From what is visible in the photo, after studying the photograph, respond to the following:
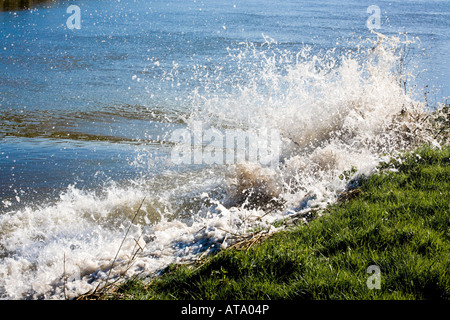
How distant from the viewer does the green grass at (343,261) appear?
2.87 m

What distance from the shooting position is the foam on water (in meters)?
4.36

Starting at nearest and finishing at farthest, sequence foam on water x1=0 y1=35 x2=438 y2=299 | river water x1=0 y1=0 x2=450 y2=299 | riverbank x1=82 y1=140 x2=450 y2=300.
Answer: riverbank x1=82 y1=140 x2=450 y2=300
foam on water x1=0 y1=35 x2=438 y2=299
river water x1=0 y1=0 x2=450 y2=299

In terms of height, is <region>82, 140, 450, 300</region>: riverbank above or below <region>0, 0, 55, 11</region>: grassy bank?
below

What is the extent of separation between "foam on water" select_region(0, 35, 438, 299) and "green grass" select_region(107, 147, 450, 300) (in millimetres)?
546

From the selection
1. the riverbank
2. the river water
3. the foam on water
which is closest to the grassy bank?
the river water

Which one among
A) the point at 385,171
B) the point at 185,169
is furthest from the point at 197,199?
the point at 385,171

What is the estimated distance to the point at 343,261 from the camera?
3270 mm

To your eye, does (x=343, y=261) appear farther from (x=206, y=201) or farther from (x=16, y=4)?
(x=16, y=4)

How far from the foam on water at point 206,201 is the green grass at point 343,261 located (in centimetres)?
55

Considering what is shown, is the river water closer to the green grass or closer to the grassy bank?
the green grass

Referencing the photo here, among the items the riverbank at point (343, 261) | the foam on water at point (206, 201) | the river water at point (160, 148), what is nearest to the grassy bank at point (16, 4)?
the river water at point (160, 148)

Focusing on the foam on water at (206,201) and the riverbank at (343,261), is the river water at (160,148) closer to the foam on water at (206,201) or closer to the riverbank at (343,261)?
the foam on water at (206,201)

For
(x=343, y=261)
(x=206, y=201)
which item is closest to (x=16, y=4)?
(x=206, y=201)
